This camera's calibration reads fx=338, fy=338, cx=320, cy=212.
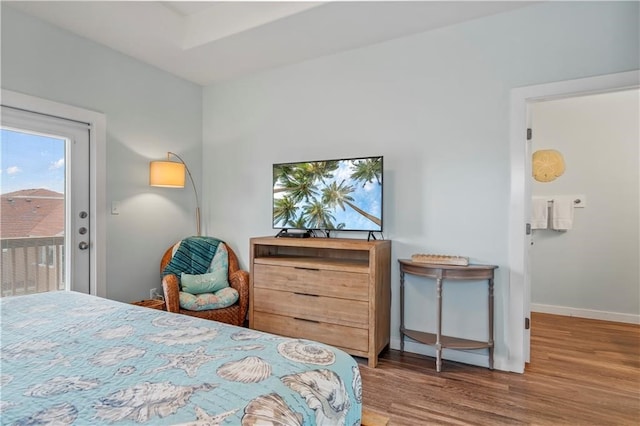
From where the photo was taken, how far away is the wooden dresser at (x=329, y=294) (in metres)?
2.52

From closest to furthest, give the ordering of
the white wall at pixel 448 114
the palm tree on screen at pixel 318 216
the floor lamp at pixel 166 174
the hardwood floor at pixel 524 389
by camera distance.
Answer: the hardwood floor at pixel 524 389, the white wall at pixel 448 114, the palm tree on screen at pixel 318 216, the floor lamp at pixel 166 174

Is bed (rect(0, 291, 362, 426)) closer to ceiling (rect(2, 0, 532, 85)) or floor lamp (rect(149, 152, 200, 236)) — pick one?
floor lamp (rect(149, 152, 200, 236))

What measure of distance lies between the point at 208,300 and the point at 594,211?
4168 mm

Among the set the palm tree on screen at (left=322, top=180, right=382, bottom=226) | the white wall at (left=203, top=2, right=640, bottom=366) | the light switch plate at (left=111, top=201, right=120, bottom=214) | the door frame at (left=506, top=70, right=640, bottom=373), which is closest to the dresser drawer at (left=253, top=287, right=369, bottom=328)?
the white wall at (left=203, top=2, right=640, bottom=366)

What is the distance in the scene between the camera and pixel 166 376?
1003 millimetres

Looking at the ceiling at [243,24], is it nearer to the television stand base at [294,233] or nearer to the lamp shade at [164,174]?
the lamp shade at [164,174]

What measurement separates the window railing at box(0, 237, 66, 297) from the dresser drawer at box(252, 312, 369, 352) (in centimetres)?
163

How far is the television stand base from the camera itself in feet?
10.1

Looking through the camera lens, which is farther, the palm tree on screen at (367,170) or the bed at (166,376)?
the palm tree on screen at (367,170)

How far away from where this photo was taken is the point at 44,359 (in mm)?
1134

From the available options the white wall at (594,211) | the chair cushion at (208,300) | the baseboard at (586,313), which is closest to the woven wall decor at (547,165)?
the white wall at (594,211)

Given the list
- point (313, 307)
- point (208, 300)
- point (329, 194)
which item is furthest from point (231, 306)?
point (329, 194)

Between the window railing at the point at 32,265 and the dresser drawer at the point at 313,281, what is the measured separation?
61.5 inches

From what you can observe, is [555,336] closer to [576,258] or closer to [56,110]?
[576,258]
